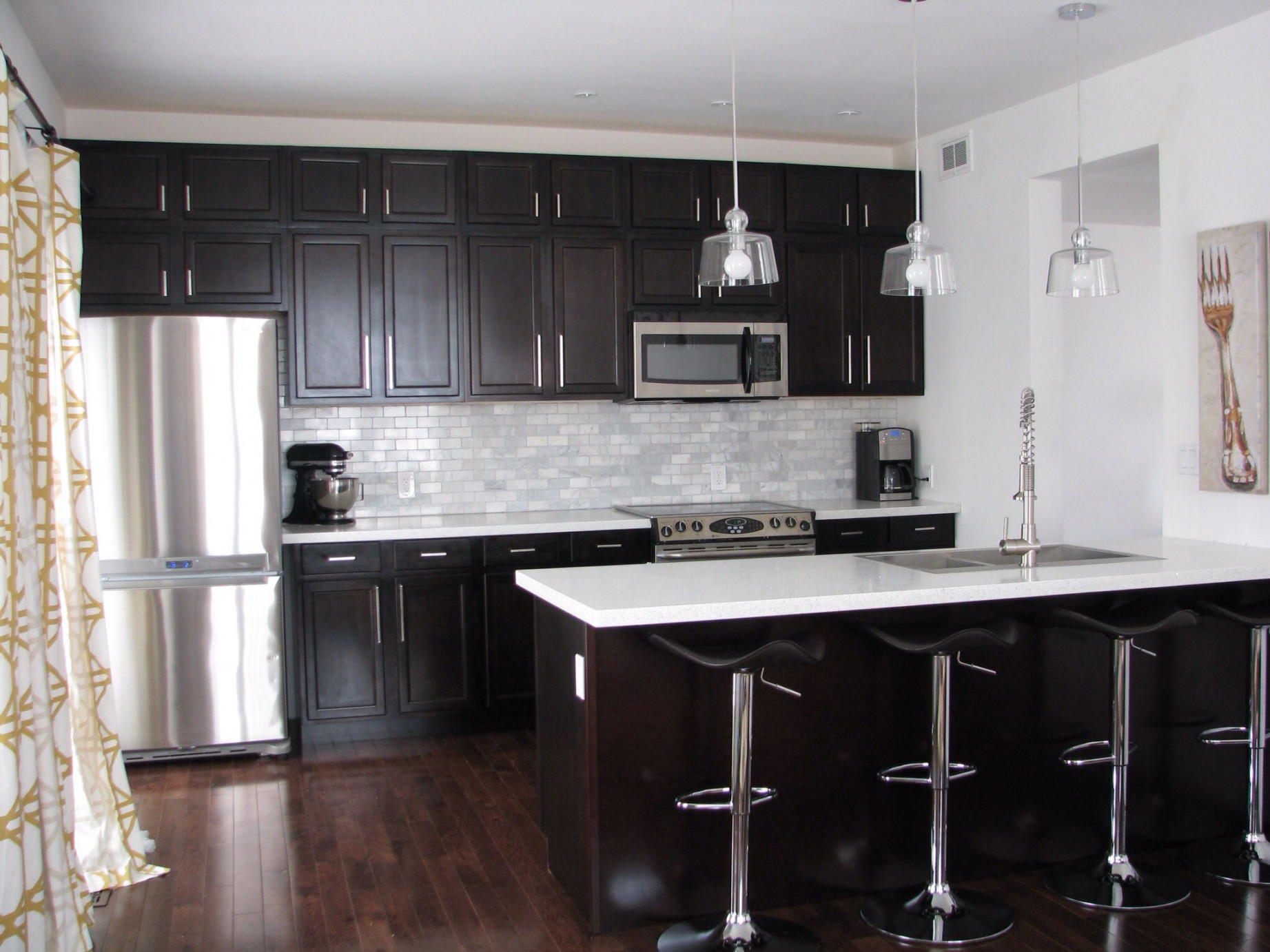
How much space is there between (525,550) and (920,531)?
1.99 metres

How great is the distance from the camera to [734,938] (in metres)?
2.87

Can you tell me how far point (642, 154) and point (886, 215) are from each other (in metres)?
1.30

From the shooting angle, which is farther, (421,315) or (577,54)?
(421,315)

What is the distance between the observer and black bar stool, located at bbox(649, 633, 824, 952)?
278 cm

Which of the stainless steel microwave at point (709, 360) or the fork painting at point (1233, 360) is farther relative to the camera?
the stainless steel microwave at point (709, 360)

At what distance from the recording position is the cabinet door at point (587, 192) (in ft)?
17.4

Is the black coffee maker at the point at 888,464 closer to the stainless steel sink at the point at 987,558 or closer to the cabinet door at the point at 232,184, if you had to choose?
the stainless steel sink at the point at 987,558

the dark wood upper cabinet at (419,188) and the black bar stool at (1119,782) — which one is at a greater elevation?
the dark wood upper cabinet at (419,188)

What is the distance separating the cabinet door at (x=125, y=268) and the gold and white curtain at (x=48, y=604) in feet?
4.96

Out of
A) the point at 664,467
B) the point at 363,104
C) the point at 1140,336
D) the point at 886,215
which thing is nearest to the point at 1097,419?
the point at 1140,336

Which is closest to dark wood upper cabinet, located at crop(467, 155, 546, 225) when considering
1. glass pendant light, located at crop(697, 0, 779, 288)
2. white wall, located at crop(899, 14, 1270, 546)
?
white wall, located at crop(899, 14, 1270, 546)

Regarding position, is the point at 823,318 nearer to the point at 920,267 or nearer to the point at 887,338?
the point at 887,338

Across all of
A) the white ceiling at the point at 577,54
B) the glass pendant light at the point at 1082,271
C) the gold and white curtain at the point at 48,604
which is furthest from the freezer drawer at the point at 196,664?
the glass pendant light at the point at 1082,271

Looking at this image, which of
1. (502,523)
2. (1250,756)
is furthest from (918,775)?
(502,523)
